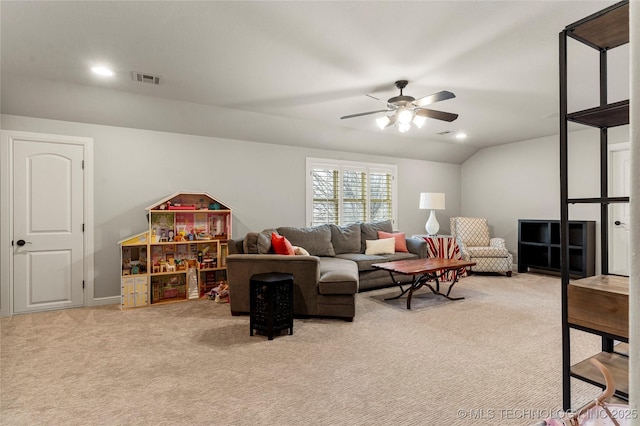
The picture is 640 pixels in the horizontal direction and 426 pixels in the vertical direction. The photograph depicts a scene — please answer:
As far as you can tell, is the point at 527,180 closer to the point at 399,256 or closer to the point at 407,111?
the point at 399,256

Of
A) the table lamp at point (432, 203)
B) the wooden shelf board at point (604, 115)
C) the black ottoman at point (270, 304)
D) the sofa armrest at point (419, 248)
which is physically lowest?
the black ottoman at point (270, 304)

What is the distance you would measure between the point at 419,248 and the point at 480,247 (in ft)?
4.57

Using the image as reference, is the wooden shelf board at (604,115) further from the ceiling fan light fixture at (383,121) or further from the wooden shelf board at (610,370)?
the ceiling fan light fixture at (383,121)

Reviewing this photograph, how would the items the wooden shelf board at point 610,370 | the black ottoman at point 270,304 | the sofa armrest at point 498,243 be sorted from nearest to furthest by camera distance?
the wooden shelf board at point 610,370 < the black ottoman at point 270,304 < the sofa armrest at point 498,243

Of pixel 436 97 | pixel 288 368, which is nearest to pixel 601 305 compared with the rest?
pixel 288 368

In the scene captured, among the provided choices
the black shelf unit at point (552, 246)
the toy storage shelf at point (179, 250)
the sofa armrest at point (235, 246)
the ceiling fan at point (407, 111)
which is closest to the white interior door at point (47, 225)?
the toy storage shelf at point (179, 250)

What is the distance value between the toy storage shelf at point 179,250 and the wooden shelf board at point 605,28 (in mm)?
4205

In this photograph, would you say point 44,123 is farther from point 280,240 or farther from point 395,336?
point 395,336

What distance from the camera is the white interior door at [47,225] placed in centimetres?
393

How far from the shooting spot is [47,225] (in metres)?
4.06

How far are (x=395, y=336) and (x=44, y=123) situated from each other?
4760mm

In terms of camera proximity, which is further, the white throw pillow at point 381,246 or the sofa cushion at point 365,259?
the white throw pillow at point 381,246

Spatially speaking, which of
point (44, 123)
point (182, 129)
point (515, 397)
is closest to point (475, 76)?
point (515, 397)

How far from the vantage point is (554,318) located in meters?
3.63
